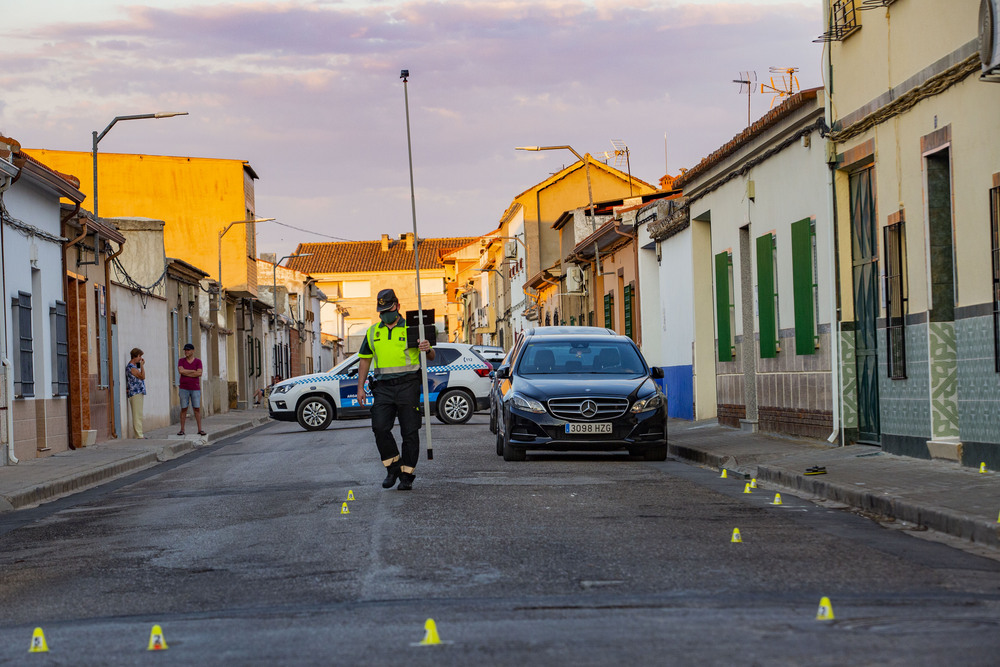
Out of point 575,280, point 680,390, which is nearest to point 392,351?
point 680,390

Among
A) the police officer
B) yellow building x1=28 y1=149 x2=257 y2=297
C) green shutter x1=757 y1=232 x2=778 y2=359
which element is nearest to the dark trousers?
the police officer

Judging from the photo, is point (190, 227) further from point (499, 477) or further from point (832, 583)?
point (832, 583)

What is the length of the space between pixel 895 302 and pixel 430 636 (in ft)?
34.5

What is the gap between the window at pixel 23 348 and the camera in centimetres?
2011

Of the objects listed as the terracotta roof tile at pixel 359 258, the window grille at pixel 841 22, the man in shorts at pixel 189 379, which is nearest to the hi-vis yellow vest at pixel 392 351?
the window grille at pixel 841 22

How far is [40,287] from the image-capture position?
2161cm

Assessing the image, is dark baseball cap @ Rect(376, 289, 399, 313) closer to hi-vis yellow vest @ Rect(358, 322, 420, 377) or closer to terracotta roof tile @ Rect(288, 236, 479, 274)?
hi-vis yellow vest @ Rect(358, 322, 420, 377)

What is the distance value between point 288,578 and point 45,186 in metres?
15.6

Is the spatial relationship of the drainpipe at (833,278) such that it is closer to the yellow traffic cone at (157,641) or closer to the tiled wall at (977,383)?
the tiled wall at (977,383)

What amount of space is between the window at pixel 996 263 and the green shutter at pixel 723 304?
1056 cm

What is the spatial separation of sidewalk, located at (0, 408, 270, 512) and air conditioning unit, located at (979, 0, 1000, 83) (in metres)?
9.80

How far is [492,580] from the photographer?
7.21 meters

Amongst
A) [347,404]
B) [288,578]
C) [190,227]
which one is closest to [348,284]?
[190,227]

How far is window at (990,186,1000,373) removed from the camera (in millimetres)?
12008
